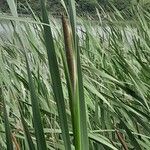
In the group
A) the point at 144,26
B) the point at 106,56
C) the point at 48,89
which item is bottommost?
the point at 48,89

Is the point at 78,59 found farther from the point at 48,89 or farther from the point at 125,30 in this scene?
the point at 125,30

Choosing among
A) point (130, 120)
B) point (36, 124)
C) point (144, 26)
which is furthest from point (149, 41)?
point (36, 124)

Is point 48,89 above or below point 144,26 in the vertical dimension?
below

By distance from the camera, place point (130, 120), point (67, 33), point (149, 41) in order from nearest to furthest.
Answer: point (67, 33) < point (130, 120) < point (149, 41)

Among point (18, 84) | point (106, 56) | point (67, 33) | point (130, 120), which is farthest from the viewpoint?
point (106, 56)

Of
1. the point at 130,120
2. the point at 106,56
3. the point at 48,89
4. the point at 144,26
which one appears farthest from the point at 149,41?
the point at 130,120

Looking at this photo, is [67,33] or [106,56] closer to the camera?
[67,33]

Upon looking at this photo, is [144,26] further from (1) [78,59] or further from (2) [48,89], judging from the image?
(1) [78,59]

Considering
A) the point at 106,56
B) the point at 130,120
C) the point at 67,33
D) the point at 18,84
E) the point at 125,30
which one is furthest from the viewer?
the point at 125,30

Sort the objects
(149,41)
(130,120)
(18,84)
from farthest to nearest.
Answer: (149,41) → (18,84) → (130,120)
